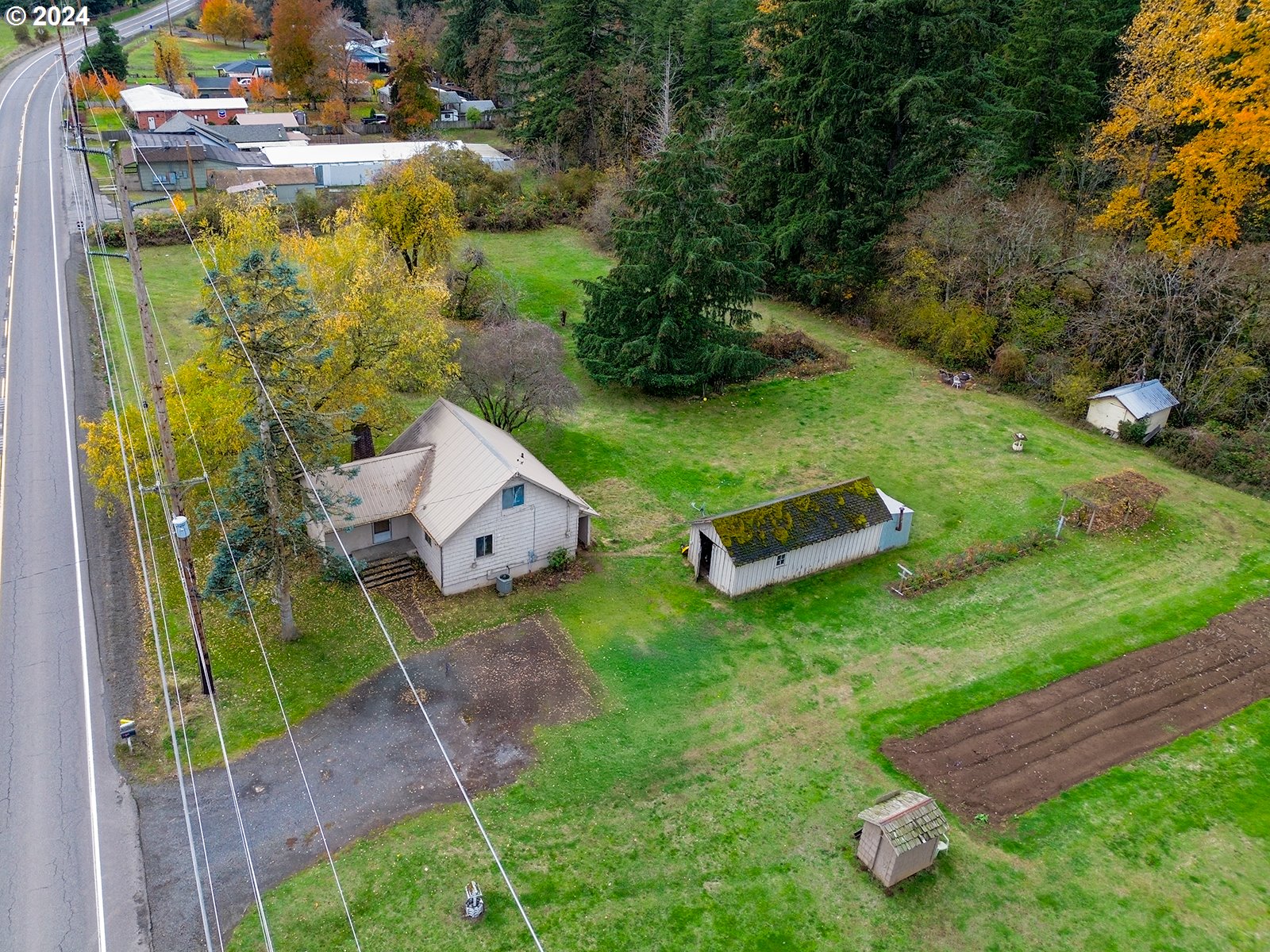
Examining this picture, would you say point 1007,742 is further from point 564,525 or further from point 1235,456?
point 1235,456

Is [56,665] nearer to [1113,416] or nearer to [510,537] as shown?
[510,537]

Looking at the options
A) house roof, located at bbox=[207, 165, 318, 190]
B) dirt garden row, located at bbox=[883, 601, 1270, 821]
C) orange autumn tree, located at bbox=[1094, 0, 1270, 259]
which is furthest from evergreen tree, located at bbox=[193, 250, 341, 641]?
house roof, located at bbox=[207, 165, 318, 190]

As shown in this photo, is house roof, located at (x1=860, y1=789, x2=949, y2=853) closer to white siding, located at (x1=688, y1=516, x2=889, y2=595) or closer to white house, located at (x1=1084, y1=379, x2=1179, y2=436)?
white siding, located at (x1=688, y1=516, x2=889, y2=595)

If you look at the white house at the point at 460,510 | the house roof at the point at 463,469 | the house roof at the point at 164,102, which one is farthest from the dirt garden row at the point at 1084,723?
the house roof at the point at 164,102

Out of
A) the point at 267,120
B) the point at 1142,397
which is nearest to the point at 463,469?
the point at 1142,397

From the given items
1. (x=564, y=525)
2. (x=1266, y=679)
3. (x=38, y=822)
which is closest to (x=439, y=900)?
(x=38, y=822)
